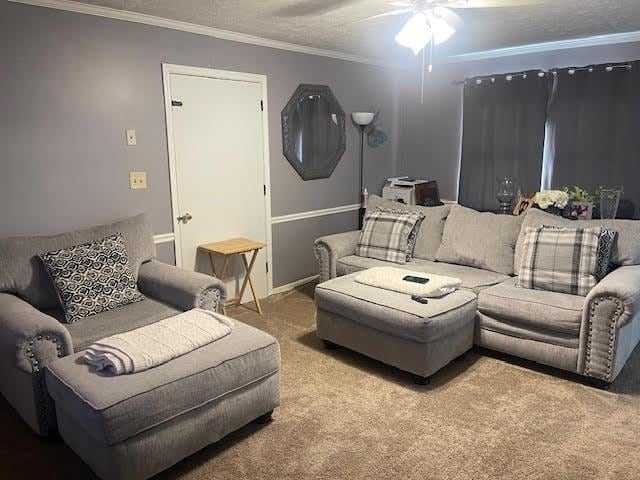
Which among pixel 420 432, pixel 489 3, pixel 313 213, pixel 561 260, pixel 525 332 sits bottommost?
pixel 420 432

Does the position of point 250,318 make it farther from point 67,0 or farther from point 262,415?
point 67,0

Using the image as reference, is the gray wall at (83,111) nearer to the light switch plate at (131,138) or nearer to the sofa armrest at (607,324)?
the light switch plate at (131,138)

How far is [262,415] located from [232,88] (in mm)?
2652

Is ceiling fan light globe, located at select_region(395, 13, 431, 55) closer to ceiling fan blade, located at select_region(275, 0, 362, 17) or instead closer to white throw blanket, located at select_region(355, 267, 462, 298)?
ceiling fan blade, located at select_region(275, 0, 362, 17)

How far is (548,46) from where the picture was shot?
14.6ft

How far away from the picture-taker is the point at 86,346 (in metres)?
2.49

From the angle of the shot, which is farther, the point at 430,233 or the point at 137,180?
the point at 430,233

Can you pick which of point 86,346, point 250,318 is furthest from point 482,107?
point 86,346

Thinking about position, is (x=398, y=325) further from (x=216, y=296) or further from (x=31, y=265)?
(x=31, y=265)

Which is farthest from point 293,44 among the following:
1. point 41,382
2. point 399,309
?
point 41,382

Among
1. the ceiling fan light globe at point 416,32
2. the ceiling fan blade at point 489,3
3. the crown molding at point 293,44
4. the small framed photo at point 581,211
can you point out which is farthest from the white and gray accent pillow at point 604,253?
the crown molding at point 293,44

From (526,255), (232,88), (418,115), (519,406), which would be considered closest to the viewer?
(519,406)

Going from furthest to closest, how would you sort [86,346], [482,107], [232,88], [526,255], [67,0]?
[482,107] → [232,88] → [526,255] → [67,0] → [86,346]

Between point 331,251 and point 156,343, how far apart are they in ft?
6.84
